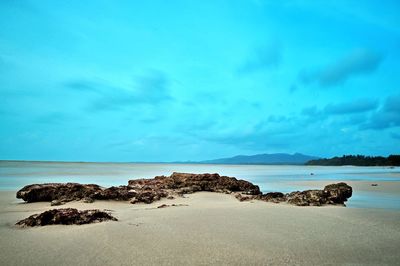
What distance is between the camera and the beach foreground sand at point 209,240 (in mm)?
3512

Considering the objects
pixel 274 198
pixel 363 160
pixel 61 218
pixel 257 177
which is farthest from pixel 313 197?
pixel 363 160

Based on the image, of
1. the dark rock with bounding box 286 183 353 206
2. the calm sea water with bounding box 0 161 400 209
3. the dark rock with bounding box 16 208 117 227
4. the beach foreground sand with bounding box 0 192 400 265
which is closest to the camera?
the beach foreground sand with bounding box 0 192 400 265

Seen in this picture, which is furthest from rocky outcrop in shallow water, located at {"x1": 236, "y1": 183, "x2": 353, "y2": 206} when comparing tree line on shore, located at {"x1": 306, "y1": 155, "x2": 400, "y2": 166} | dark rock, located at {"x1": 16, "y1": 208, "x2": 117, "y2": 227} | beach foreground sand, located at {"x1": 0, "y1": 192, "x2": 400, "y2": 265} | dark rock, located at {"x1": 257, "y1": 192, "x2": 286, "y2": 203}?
tree line on shore, located at {"x1": 306, "y1": 155, "x2": 400, "y2": 166}

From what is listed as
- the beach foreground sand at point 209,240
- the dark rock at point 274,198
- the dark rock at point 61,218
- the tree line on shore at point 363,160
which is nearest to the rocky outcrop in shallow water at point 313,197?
the dark rock at point 274,198

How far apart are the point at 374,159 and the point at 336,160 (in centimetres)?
2333

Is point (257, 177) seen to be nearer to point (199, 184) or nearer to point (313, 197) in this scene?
point (199, 184)

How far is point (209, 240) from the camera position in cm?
427

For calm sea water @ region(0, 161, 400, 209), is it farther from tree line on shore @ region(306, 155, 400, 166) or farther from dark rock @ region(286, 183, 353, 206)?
tree line on shore @ region(306, 155, 400, 166)

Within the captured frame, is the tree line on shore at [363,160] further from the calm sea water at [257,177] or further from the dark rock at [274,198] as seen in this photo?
the dark rock at [274,198]

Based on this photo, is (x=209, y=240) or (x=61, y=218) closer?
(x=209, y=240)

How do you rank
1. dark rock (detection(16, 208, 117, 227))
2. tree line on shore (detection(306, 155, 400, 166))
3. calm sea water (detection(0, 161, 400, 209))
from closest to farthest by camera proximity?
dark rock (detection(16, 208, 117, 227)) < calm sea water (detection(0, 161, 400, 209)) < tree line on shore (detection(306, 155, 400, 166))

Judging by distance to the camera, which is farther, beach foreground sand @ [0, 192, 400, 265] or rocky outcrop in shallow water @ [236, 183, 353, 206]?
rocky outcrop in shallow water @ [236, 183, 353, 206]

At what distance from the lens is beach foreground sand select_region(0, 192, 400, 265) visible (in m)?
3.51

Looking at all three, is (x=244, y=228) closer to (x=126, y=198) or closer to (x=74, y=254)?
(x=74, y=254)
